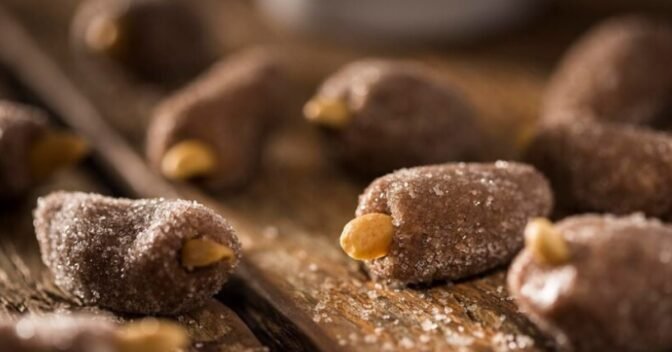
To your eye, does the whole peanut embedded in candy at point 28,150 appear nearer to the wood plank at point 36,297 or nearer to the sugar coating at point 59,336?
the wood plank at point 36,297

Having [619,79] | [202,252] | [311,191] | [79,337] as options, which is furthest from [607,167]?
[79,337]

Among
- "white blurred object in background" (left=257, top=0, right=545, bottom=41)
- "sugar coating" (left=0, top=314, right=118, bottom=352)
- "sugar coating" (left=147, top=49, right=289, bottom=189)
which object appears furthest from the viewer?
"white blurred object in background" (left=257, top=0, right=545, bottom=41)

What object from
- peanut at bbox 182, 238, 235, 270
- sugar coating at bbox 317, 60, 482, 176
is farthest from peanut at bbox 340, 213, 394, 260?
sugar coating at bbox 317, 60, 482, 176

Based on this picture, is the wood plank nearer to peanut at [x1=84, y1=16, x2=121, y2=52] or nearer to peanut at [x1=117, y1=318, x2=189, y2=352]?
peanut at [x1=117, y1=318, x2=189, y2=352]

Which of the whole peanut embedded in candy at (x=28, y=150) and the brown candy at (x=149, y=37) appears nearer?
the whole peanut embedded in candy at (x=28, y=150)

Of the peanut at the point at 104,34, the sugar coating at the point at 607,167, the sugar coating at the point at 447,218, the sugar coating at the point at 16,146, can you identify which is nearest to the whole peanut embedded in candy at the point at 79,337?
the sugar coating at the point at 447,218
